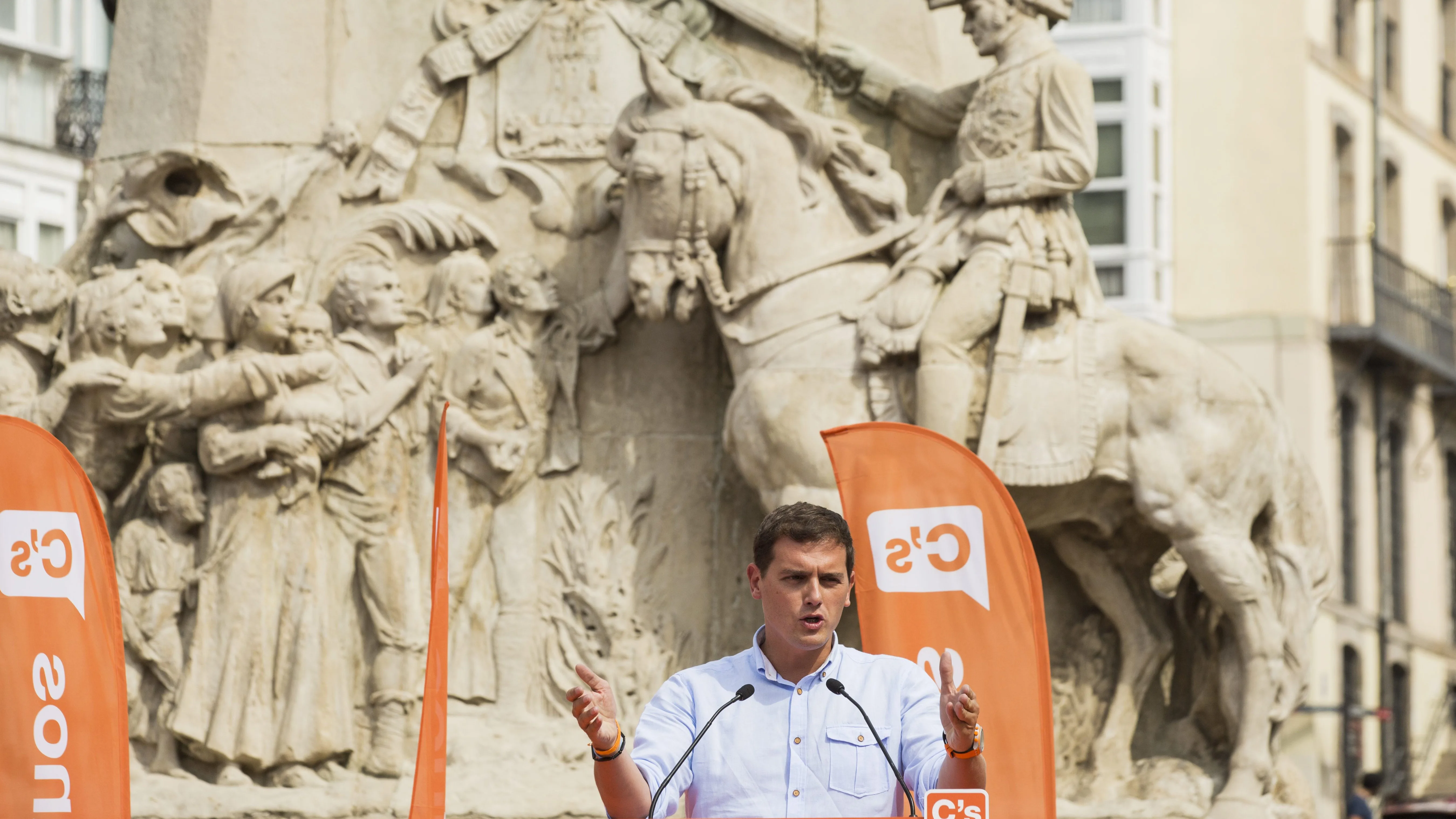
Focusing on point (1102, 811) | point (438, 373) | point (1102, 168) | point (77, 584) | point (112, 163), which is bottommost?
point (1102, 811)

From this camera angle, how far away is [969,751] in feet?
15.6

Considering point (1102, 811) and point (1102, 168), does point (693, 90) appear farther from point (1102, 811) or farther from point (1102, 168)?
point (1102, 168)

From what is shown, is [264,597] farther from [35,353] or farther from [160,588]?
[35,353]

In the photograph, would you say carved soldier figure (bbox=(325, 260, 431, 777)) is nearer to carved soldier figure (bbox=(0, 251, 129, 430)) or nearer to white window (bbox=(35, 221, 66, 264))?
carved soldier figure (bbox=(0, 251, 129, 430))

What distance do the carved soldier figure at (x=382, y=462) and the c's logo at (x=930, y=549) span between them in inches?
109

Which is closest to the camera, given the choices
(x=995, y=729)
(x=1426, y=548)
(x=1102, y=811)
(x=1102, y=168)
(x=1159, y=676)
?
(x=995, y=729)

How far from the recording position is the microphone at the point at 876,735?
195 inches

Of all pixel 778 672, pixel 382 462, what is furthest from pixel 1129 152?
pixel 778 672

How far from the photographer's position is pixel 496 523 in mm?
10406

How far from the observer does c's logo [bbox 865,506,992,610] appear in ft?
26.8

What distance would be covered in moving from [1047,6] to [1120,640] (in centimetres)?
290

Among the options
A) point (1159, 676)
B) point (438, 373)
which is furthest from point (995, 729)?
point (438, 373)

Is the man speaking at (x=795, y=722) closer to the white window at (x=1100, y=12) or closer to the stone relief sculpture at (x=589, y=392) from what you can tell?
the stone relief sculpture at (x=589, y=392)

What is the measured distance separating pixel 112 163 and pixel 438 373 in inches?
81.1
